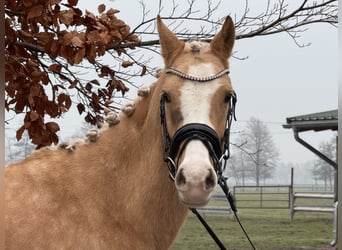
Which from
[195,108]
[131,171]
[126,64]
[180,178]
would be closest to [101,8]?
[126,64]

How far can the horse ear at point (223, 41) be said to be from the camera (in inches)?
95.1

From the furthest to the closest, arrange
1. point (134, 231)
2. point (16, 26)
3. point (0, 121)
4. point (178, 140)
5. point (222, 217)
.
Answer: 1. point (222, 217)
2. point (16, 26)
3. point (134, 231)
4. point (178, 140)
5. point (0, 121)

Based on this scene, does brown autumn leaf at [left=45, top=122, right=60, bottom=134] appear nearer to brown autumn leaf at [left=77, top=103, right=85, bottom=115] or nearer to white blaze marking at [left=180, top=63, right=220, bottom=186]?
brown autumn leaf at [left=77, top=103, right=85, bottom=115]

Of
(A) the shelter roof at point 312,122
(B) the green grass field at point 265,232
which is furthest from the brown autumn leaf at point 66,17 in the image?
(B) the green grass field at point 265,232

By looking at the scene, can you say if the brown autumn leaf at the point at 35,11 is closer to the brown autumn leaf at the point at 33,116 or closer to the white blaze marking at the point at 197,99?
the brown autumn leaf at the point at 33,116

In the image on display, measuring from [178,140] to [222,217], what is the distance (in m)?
12.7

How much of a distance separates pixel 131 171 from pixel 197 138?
0.56 m

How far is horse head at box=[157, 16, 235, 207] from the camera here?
201 cm

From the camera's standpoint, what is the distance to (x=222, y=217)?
47.8 feet

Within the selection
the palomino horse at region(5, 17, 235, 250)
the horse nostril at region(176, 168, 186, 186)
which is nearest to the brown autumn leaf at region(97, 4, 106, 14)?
the palomino horse at region(5, 17, 235, 250)

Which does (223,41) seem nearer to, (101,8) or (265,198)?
(101,8)

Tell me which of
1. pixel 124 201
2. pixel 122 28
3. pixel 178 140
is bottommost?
pixel 124 201

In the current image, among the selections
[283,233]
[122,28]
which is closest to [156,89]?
[122,28]

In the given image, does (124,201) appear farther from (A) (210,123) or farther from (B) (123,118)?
(A) (210,123)
